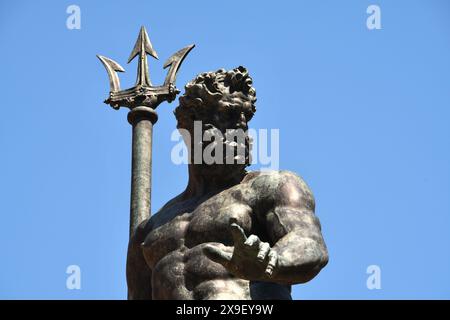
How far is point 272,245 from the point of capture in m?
11.0

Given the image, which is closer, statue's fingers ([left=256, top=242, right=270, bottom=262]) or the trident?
statue's fingers ([left=256, top=242, right=270, bottom=262])

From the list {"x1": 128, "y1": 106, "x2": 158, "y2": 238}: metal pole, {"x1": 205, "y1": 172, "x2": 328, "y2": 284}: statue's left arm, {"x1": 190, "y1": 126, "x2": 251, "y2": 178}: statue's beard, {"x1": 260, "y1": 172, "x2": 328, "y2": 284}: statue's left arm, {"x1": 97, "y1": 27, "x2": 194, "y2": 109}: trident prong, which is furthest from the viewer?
{"x1": 97, "y1": 27, "x2": 194, "y2": 109}: trident prong

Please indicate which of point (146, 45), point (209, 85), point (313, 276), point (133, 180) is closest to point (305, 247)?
point (313, 276)

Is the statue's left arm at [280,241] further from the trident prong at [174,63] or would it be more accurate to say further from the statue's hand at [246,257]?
the trident prong at [174,63]

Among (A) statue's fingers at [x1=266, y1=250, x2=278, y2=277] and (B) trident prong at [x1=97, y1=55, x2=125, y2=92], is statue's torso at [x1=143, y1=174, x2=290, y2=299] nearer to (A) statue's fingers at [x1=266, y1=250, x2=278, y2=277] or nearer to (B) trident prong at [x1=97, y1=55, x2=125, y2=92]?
(A) statue's fingers at [x1=266, y1=250, x2=278, y2=277]

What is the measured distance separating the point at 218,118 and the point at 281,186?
34.7 inches

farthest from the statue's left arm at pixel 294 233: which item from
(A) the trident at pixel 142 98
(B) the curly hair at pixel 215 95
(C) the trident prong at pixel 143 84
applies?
(C) the trident prong at pixel 143 84

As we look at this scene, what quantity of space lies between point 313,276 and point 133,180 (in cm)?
1181

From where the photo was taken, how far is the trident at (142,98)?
22172 millimetres

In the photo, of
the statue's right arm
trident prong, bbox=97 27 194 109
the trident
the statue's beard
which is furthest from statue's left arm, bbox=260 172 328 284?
trident prong, bbox=97 27 194 109

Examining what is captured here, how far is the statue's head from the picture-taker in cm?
1158

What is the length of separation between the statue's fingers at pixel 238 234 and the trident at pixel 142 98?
38.9ft

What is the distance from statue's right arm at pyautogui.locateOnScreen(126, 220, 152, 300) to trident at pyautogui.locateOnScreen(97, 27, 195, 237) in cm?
965
